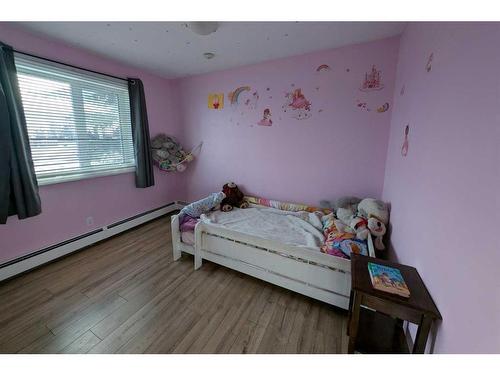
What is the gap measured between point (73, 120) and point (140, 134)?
72 cm

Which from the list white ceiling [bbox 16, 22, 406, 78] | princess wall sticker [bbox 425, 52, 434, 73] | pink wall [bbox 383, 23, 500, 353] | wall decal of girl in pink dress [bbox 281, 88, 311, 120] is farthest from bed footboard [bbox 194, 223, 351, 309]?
white ceiling [bbox 16, 22, 406, 78]

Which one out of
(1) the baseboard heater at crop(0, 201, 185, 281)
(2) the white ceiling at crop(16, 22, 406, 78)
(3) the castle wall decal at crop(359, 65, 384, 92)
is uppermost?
(2) the white ceiling at crop(16, 22, 406, 78)

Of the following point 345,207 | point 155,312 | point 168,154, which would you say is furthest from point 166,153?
point 345,207

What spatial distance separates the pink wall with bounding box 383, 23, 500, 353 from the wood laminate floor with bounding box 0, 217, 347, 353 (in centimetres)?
82

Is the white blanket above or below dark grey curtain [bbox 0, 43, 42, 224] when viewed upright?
below

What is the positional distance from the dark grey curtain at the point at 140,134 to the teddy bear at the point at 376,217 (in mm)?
2745

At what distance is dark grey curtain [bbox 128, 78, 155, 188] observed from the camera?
276 cm

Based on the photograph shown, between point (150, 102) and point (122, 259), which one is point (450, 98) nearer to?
point (122, 259)

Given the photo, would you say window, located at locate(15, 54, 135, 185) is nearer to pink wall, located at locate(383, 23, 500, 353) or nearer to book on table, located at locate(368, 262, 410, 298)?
book on table, located at locate(368, 262, 410, 298)

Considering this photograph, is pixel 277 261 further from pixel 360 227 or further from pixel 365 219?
pixel 365 219

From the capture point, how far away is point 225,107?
116 inches
